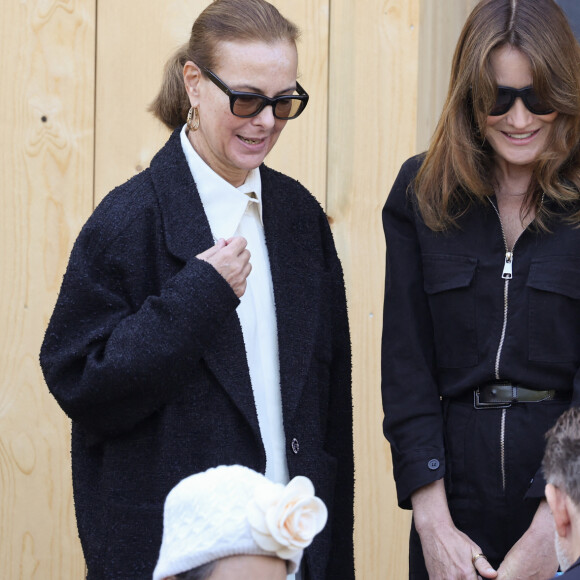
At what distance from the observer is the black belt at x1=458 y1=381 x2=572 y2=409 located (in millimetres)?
2947

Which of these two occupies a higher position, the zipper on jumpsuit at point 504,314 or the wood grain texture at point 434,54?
the wood grain texture at point 434,54

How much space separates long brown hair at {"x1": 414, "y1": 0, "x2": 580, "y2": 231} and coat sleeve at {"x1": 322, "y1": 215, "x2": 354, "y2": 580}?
1.22 ft

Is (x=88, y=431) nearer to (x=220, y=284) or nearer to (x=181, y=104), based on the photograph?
(x=220, y=284)

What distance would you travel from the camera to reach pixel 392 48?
14.3 ft

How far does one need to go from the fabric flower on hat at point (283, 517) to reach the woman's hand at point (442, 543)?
2.70 ft

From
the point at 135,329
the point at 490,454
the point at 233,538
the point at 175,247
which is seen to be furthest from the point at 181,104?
the point at 233,538

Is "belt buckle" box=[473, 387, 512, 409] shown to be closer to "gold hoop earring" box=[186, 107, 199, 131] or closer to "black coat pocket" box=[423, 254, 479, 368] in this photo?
"black coat pocket" box=[423, 254, 479, 368]

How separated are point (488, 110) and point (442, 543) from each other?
105 centimetres

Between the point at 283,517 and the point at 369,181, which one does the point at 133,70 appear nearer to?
the point at 369,181

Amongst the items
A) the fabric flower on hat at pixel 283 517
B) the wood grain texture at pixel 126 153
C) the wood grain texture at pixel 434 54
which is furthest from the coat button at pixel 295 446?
the wood grain texture at pixel 434 54

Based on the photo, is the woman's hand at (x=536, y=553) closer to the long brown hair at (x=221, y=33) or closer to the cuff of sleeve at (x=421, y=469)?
the cuff of sleeve at (x=421, y=469)

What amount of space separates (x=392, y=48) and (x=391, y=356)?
1.63 m

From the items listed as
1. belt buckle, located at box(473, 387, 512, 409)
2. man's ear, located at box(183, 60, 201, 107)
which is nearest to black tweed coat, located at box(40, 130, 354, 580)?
man's ear, located at box(183, 60, 201, 107)

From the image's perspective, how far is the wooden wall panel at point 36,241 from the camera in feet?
13.6
